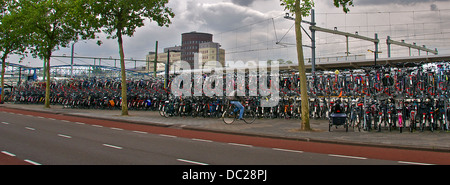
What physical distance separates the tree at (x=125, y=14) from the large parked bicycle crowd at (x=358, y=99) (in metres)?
4.34

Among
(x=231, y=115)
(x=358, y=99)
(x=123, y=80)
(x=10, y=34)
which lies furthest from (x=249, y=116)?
(x=10, y=34)

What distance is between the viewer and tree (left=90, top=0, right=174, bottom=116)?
63.9ft

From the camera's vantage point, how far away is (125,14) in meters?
20.3

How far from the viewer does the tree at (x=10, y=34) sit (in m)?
31.3

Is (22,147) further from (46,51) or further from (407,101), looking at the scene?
(46,51)

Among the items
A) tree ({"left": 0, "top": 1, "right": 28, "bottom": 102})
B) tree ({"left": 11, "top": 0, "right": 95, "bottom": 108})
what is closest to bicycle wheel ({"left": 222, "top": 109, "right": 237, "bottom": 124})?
tree ({"left": 11, "top": 0, "right": 95, "bottom": 108})

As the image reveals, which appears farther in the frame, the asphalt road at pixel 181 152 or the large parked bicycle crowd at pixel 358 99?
the large parked bicycle crowd at pixel 358 99

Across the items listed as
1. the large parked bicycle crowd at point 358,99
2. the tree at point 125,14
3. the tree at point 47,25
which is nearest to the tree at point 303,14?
the large parked bicycle crowd at point 358,99

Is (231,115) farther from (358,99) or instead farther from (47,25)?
(47,25)

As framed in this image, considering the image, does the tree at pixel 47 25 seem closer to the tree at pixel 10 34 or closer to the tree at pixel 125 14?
the tree at pixel 10 34

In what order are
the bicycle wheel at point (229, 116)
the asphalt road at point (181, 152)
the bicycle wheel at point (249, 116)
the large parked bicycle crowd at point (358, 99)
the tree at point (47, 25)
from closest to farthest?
the asphalt road at point (181, 152) < the large parked bicycle crowd at point (358, 99) < the bicycle wheel at point (229, 116) < the bicycle wheel at point (249, 116) < the tree at point (47, 25)

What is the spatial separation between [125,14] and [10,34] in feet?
64.5

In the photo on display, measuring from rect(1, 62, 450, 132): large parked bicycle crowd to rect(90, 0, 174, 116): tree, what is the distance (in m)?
4.34
